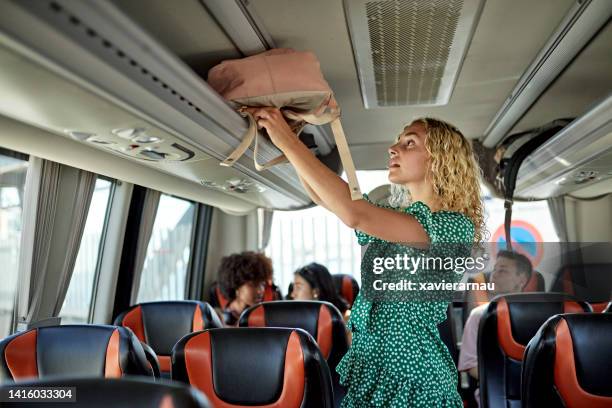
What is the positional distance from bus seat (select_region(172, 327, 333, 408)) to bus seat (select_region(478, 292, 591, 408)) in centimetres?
155

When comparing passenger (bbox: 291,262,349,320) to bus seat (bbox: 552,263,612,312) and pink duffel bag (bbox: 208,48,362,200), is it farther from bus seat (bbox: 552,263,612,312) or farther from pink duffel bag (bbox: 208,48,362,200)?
pink duffel bag (bbox: 208,48,362,200)

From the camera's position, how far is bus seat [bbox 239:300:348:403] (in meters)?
3.47

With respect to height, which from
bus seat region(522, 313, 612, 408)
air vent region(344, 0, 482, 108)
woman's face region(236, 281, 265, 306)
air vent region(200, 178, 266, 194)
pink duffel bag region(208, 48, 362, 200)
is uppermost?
air vent region(344, 0, 482, 108)

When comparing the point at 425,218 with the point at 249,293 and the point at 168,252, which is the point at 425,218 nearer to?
the point at 249,293

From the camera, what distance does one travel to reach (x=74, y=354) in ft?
8.09

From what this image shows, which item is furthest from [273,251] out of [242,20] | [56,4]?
[56,4]

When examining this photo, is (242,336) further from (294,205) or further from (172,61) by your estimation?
(294,205)

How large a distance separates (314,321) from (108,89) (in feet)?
6.97

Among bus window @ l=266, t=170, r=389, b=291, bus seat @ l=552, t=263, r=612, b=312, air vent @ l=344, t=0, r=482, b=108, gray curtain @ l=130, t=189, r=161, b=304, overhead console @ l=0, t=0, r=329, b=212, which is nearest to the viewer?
overhead console @ l=0, t=0, r=329, b=212

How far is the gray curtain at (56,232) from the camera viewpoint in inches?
146

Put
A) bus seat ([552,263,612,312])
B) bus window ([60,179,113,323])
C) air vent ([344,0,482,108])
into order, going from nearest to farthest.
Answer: air vent ([344,0,482,108])
bus window ([60,179,113,323])
bus seat ([552,263,612,312])

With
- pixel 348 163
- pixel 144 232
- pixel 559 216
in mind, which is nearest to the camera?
pixel 348 163

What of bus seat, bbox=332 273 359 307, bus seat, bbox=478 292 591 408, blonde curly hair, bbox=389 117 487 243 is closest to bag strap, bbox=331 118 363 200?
blonde curly hair, bbox=389 117 487 243

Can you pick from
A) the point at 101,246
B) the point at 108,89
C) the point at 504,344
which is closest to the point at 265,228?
the point at 101,246
